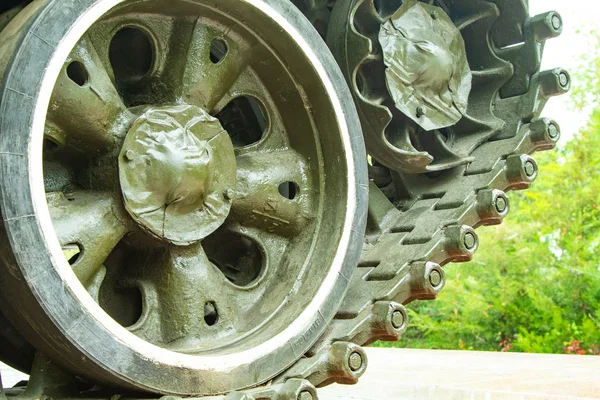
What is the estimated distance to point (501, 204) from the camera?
3125 millimetres

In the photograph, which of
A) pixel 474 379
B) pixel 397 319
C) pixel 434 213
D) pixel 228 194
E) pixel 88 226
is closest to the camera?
pixel 88 226

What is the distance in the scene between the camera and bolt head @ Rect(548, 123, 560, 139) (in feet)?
11.3

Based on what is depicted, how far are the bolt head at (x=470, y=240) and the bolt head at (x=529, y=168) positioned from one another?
1.49 feet

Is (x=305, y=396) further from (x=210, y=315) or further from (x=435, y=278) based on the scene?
(x=435, y=278)

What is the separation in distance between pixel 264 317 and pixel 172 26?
906 mm

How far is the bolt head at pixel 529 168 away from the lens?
3.28 metres

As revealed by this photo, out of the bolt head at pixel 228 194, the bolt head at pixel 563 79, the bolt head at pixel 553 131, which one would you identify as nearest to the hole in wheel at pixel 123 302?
the bolt head at pixel 228 194

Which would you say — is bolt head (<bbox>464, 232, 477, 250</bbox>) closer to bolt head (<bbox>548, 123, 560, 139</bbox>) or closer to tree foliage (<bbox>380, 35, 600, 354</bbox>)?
bolt head (<bbox>548, 123, 560, 139</bbox>)

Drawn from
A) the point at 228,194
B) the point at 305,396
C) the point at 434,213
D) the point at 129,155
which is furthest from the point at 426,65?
the point at 305,396

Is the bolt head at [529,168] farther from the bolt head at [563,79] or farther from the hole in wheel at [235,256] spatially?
the hole in wheel at [235,256]

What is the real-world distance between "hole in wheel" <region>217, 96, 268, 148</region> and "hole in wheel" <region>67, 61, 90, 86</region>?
729 mm

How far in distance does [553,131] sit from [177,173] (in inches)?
68.0

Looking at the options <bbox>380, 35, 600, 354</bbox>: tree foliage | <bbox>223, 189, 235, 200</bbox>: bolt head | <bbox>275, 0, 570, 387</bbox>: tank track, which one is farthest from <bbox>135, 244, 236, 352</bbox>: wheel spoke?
<bbox>380, 35, 600, 354</bbox>: tree foliage

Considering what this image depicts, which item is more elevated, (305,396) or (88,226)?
(88,226)
